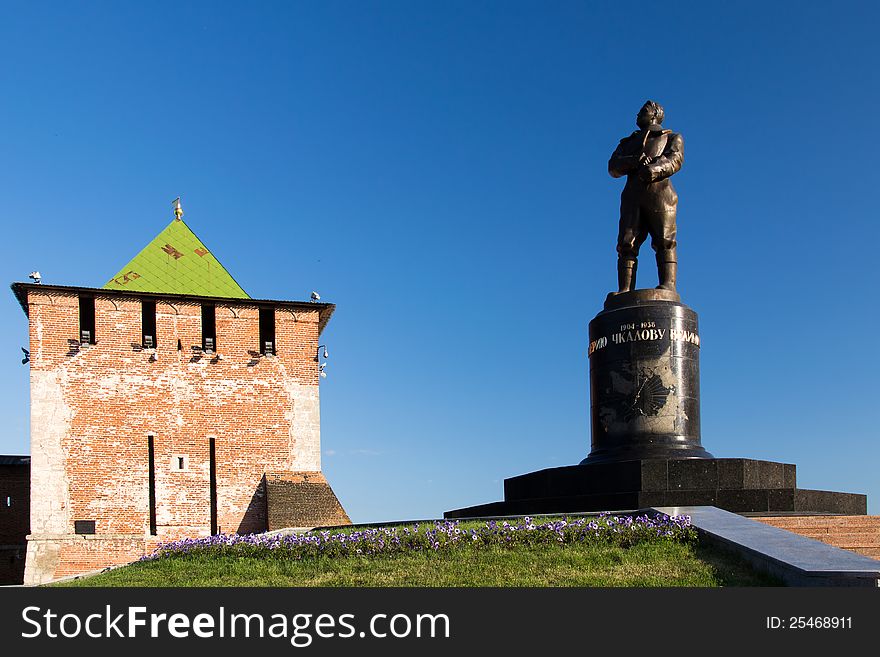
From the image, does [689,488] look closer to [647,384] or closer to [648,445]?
[648,445]

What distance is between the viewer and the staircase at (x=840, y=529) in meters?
9.41

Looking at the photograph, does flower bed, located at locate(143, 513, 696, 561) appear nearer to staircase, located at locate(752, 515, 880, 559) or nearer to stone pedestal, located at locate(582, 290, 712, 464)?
staircase, located at locate(752, 515, 880, 559)

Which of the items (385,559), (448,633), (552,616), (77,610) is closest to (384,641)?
(448,633)

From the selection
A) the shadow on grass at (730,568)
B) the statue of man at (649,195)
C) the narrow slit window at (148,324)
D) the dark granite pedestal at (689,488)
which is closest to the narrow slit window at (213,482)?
the narrow slit window at (148,324)

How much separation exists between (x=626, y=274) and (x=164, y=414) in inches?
445

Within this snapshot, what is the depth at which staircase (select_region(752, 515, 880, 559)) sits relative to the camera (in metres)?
9.41

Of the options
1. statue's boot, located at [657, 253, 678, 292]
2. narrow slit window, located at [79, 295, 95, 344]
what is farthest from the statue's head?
narrow slit window, located at [79, 295, 95, 344]

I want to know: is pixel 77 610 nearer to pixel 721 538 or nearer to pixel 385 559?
pixel 385 559

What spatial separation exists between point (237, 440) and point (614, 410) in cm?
1086

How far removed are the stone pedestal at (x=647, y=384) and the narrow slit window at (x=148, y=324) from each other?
1170cm

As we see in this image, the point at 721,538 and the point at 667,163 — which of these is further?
the point at 667,163

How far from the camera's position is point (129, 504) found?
19.6m

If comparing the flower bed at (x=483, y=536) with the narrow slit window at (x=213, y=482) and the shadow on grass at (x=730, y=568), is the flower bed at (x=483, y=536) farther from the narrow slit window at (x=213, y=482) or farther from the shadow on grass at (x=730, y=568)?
the narrow slit window at (x=213, y=482)

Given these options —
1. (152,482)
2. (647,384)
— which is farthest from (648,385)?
(152,482)
